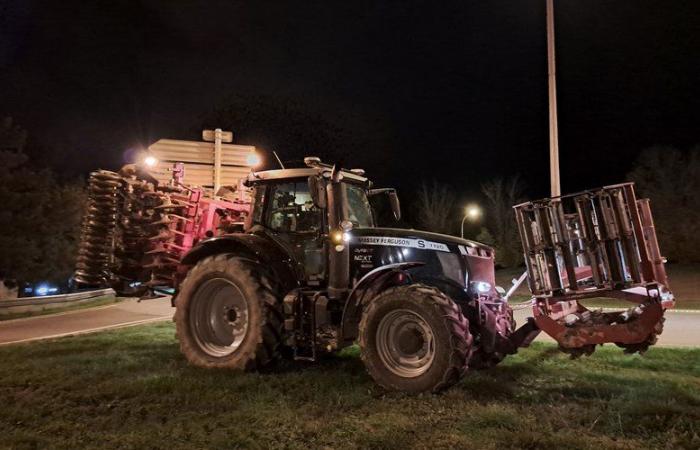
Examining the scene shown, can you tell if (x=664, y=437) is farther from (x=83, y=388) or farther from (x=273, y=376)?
(x=83, y=388)

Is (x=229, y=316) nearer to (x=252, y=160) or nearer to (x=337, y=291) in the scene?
(x=337, y=291)

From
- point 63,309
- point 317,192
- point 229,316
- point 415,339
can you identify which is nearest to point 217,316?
point 229,316

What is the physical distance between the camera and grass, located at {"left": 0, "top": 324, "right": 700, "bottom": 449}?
16.0 ft

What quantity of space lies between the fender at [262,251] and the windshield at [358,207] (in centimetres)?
103

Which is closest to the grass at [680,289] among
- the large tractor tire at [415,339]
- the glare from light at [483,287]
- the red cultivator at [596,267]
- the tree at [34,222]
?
the glare from light at [483,287]

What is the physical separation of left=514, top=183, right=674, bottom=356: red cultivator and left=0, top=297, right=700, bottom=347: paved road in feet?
14.6

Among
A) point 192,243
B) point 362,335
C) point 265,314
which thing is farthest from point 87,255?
point 362,335

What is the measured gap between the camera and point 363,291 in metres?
6.93

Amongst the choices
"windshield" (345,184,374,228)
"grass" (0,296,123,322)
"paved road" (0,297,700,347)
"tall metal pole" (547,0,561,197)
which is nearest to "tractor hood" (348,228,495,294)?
"windshield" (345,184,374,228)

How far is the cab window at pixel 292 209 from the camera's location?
25.3 ft

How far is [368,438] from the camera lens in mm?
4906

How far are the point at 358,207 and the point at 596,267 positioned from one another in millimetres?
3161

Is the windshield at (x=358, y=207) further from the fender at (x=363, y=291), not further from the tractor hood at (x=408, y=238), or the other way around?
the fender at (x=363, y=291)

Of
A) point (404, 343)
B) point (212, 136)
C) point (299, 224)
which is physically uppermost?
point (212, 136)
